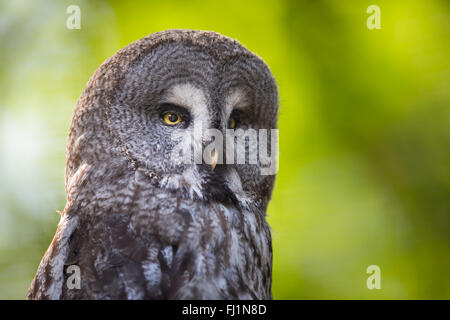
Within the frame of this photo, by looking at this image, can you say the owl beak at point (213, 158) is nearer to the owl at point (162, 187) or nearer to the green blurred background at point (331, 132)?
the owl at point (162, 187)

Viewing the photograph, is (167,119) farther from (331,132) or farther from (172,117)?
(331,132)

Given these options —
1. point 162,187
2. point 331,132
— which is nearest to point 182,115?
point 162,187

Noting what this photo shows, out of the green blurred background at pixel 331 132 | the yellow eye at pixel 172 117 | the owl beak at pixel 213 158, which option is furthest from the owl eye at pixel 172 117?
the green blurred background at pixel 331 132

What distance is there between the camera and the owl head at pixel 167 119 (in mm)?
2102

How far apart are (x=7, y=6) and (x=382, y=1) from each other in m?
2.78

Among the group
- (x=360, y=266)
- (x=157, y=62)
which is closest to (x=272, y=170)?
(x=157, y=62)

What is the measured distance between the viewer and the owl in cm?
188

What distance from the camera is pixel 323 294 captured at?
3381mm

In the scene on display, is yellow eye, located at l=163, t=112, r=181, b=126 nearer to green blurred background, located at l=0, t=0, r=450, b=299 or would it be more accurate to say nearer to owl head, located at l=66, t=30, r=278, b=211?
owl head, located at l=66, t=30, r=278, b=211

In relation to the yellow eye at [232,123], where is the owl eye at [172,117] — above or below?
below

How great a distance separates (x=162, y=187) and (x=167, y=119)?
303mm

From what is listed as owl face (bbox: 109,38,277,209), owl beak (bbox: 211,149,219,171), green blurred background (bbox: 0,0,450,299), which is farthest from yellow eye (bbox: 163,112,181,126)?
green blurred background (bbox: 0,0,450,299)

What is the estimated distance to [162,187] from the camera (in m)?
2.07

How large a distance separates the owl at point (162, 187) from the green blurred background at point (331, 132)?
1.22 metres
